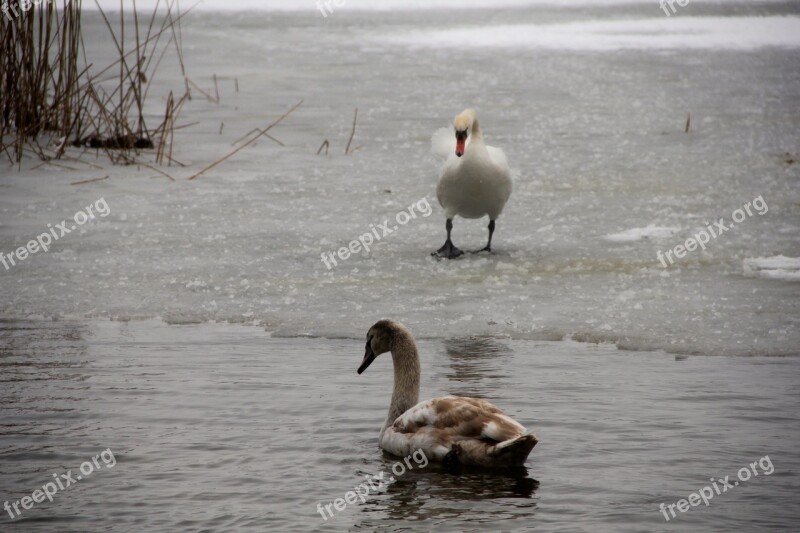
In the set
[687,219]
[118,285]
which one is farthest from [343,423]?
[687,219]

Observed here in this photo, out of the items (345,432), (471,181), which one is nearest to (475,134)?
(471,181)

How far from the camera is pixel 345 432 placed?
5273 millimetres

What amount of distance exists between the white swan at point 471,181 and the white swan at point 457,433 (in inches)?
140

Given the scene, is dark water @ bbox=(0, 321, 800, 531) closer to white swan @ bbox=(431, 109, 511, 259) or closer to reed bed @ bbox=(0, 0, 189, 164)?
white swan @ bbox=(431, 109, 511, 259)

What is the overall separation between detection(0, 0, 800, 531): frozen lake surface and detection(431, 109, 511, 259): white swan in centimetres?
33

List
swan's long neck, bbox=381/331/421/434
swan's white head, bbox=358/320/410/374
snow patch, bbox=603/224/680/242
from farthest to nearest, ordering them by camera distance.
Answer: snow patch, bbox=603/224/680/242
swan's white head, bbox=358/320/410/374
swan's long neck, bbox=381/331/421/434

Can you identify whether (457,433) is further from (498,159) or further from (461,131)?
(498,159)

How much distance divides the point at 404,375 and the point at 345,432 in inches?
15.5

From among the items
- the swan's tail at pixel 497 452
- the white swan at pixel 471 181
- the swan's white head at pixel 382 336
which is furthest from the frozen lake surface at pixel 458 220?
the swan's tail at pixel 497 452

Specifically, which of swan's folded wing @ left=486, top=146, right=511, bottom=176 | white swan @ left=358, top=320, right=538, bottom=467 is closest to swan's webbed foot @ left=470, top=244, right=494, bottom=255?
swan's folded wing @ left=486, top=146, right=511, bottom=176

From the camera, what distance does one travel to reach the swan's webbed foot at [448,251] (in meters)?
8.59

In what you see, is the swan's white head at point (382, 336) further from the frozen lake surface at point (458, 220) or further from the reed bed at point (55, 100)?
the reed bed at point (55, 100)

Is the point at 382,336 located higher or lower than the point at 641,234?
higher

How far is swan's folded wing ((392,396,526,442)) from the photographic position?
4828mm
